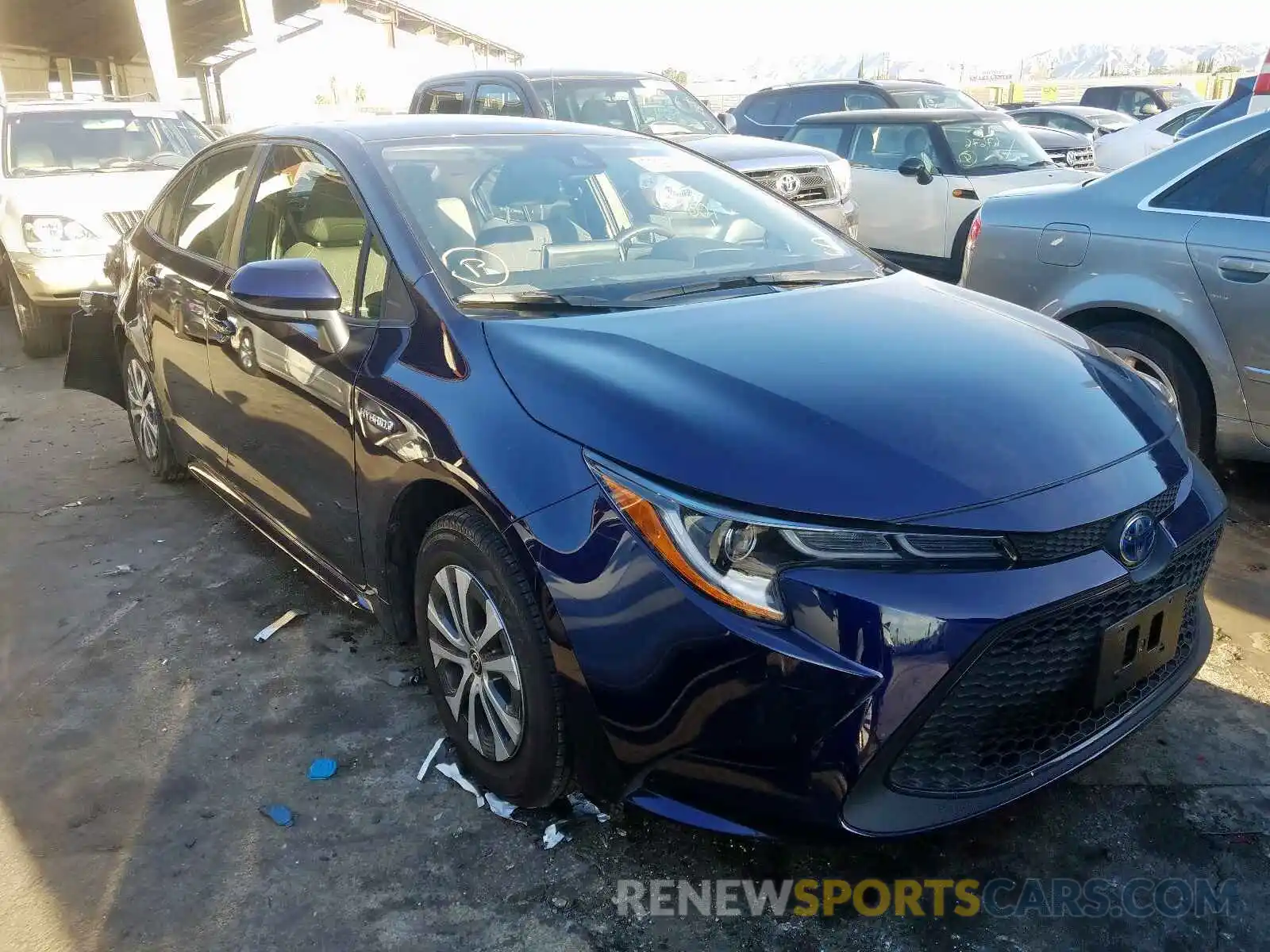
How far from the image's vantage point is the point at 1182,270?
13.4ft

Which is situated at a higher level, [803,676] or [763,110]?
[763,110]

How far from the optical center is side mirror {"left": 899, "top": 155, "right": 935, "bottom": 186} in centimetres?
873

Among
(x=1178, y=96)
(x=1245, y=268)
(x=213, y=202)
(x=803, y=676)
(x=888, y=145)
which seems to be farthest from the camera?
(x=1178, y=96)

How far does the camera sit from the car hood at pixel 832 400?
1989mm

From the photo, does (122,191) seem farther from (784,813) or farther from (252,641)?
(784,813)

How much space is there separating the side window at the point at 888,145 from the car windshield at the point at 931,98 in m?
1.82

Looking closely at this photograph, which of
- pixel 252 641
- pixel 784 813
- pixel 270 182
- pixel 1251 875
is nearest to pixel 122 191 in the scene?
pixel 270 182

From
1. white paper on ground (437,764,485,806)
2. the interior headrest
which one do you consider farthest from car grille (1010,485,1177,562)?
the interior headrest

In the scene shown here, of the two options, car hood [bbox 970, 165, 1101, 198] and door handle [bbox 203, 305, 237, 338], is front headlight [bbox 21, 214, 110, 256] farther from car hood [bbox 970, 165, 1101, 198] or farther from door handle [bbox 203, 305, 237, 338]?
car hood [bbox 970, 165, 1101, 198]

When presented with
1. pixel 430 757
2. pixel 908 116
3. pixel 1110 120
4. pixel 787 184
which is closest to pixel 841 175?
pixel 787 184

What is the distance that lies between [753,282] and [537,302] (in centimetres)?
67

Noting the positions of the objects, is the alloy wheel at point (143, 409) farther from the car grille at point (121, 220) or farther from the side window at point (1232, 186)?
the side window at point (1232, 186)

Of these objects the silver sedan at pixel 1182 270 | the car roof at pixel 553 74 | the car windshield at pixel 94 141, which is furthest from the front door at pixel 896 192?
the car windshield at pixel 94 141

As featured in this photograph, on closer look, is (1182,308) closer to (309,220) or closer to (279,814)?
(309,220)
